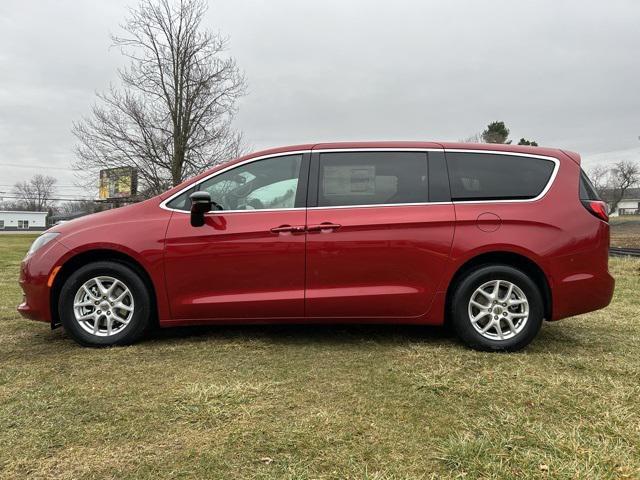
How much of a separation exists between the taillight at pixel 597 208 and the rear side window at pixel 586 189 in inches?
1.8

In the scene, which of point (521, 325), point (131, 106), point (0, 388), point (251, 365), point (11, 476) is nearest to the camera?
point (11, 476)

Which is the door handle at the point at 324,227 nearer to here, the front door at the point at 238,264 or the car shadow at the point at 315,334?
the front door at the point at 238,264

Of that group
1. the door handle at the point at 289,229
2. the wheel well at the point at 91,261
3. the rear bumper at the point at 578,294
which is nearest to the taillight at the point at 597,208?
the rear bumper at the point at 578,294

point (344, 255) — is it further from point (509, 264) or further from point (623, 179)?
point (623, 179)

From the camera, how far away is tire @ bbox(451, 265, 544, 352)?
151 inches

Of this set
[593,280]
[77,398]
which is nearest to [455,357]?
[593,280]

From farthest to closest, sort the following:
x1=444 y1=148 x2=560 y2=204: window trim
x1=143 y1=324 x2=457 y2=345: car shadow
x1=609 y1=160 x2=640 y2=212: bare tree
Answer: x1=609 y1=160 x2=640 y2=212: bare tree, x1=143 y1=324 x2=457 y2=345: car shadow, x1=444 y1=148 x2=560 y2=204: window trim

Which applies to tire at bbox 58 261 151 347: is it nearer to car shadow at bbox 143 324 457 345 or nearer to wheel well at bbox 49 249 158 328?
wheel well at bbox 49 249 158 328

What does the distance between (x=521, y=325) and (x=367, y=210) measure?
1471mm

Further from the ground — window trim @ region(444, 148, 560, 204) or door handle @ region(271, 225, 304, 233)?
window trim @ region(444, 148, 560, 204)

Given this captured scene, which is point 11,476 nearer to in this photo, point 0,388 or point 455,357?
point 0,388

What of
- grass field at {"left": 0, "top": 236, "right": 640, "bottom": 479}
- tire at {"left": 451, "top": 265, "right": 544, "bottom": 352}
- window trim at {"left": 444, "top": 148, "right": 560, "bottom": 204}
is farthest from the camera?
window trim at {"left": 444, "top": 148, "right": 560, "bottom": 204}

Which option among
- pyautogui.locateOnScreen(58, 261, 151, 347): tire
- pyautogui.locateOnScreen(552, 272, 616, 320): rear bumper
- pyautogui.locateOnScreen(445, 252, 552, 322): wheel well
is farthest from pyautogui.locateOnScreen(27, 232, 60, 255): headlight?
pyautogui.locateOnScreen(552, 272, 616, 320): rear bumper

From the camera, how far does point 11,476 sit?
2.14 metres
